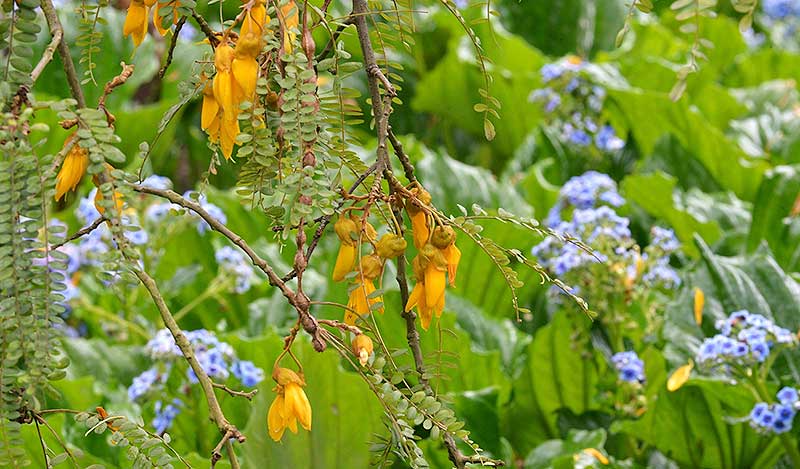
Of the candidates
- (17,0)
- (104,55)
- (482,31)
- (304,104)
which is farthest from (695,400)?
(104,55)

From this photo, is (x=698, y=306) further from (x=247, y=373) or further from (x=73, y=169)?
(x=73, y=169)

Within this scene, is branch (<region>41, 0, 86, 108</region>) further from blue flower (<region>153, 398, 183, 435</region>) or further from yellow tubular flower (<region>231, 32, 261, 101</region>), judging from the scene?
blue flower (<region>153, 398, 183, 435</region>)

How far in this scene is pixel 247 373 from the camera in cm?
173

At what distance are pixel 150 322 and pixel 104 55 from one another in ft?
3.91

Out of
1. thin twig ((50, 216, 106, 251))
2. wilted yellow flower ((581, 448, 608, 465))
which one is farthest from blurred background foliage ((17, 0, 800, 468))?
thin twig ((50, 216, 106, 251))

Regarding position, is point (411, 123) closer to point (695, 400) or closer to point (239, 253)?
point (239, 253)

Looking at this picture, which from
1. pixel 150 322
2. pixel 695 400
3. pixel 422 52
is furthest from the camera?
pixel 422 52

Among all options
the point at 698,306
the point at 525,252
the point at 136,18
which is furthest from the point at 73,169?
the point at 525,252

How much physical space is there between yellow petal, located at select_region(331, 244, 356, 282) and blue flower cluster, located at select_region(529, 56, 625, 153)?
191 cm

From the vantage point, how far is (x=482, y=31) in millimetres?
3311

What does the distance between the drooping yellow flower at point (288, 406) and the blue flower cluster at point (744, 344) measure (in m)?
0.99

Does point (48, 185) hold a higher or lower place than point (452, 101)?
higher

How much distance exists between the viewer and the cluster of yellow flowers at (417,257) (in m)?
0.81

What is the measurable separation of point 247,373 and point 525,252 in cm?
Result: 84
